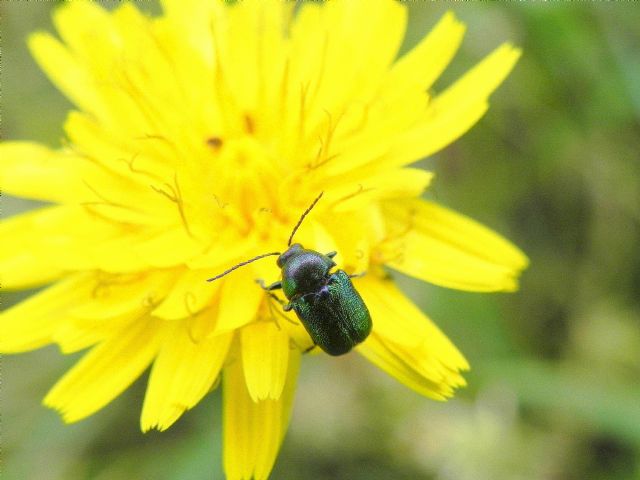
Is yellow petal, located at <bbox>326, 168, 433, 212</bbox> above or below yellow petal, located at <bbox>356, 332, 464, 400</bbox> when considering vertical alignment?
above

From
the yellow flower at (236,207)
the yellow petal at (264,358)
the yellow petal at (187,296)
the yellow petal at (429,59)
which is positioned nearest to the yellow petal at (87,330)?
the yellow flower at (236,207)

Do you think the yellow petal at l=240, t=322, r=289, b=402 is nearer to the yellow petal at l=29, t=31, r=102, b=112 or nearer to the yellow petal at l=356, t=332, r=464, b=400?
the yellow petal at l=356, t=332, r=464, b=400

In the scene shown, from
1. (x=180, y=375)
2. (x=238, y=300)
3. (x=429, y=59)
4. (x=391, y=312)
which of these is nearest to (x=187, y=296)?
(x=238, y=300)

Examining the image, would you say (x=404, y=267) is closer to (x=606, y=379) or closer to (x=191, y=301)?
(x=191, y=301)

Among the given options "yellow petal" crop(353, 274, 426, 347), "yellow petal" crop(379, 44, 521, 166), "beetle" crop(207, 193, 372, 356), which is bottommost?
"yellow petal" crop(353, 274, 426, 347)

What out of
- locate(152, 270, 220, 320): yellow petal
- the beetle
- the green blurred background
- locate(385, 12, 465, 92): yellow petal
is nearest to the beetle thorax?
the beetle

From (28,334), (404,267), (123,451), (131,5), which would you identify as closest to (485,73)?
(404,267)

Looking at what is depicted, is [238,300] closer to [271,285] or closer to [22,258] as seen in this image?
[271,285]

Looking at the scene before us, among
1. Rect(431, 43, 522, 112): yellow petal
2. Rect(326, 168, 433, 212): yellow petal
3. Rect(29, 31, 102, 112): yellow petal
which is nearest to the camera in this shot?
Rect(326, 168, 433, 212): yellow petal
